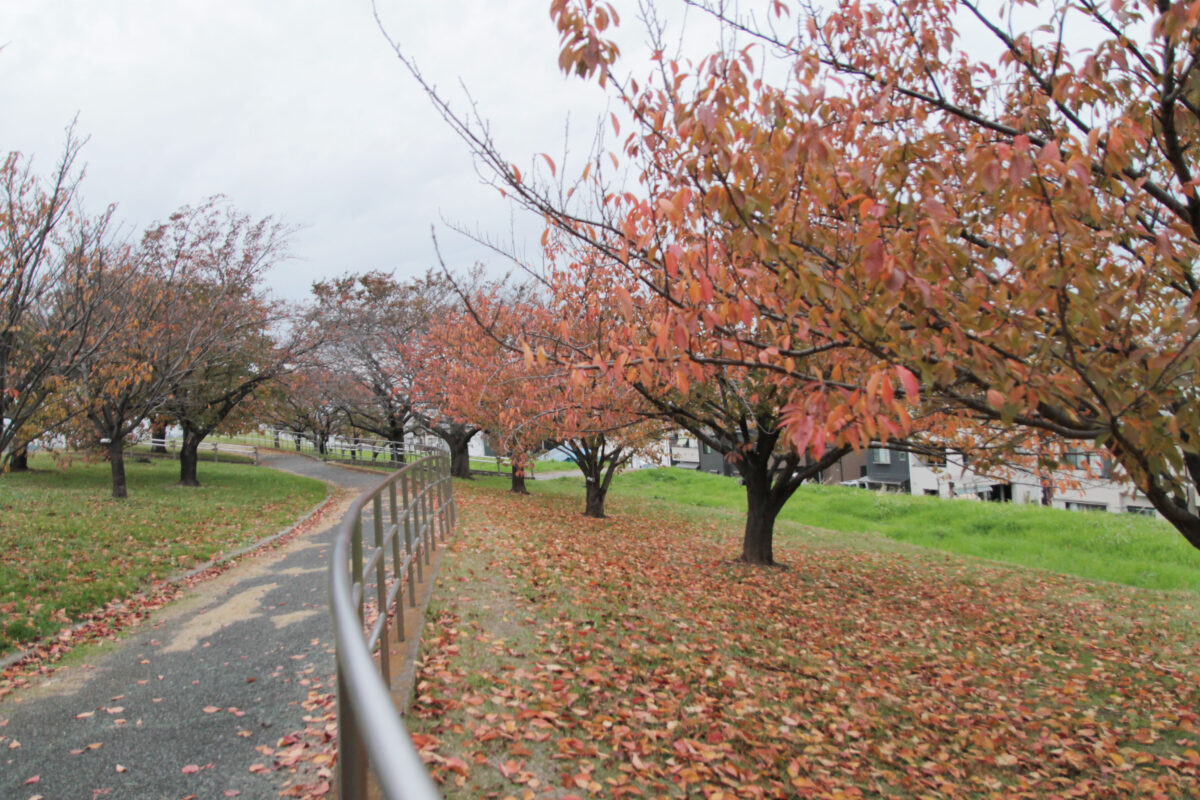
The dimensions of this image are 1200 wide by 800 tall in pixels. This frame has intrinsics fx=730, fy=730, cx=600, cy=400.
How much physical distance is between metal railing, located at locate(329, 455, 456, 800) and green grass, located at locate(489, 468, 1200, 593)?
487 inches

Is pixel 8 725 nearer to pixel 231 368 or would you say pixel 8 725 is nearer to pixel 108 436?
pixel 108 436

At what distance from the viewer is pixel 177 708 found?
16.4 ft

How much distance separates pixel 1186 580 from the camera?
574 inches

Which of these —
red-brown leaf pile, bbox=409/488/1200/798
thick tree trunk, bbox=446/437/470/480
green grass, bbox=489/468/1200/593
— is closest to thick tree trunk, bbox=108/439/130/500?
red-brown leaf pile, bbox=409/488/1200/798

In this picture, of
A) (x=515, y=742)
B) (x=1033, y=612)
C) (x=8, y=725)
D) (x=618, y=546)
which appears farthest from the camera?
(x=618, y=546)

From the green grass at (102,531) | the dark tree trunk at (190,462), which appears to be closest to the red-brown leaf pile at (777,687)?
the green grass at (102,531)

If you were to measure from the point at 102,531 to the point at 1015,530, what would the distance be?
67.9ft

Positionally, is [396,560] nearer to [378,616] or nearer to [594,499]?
[378,616]

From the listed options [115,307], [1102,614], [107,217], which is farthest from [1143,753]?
[115,307]

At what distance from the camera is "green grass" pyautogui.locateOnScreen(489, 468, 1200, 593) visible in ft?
52.3

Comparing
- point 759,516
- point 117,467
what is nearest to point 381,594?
point 759,516

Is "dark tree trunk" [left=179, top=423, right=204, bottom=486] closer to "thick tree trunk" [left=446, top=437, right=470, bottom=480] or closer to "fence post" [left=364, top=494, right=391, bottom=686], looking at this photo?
"thick tree trunk" [left=446, top=437, right=470, bottom=480]

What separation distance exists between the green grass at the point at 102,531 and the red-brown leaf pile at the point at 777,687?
3.80 metres

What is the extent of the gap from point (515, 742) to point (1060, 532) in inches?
755
